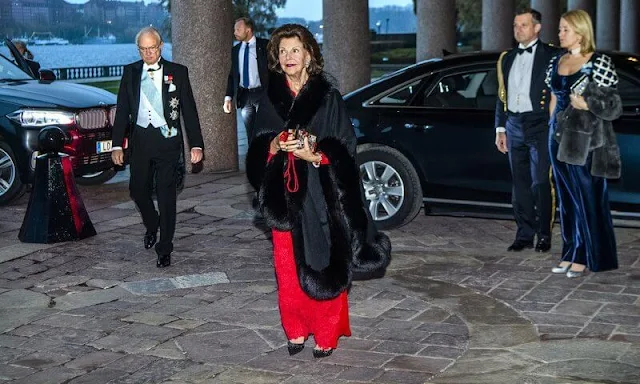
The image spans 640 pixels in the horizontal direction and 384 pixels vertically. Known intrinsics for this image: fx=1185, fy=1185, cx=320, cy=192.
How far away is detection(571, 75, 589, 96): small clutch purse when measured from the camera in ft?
26.6

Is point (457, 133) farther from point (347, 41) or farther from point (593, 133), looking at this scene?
point (347, 41)

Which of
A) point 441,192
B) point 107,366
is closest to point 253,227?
point 441,192

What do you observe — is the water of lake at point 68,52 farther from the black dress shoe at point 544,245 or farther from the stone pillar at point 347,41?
the black dress shoe at point 544,245

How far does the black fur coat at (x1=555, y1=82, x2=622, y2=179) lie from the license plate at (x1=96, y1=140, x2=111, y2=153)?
5.62m

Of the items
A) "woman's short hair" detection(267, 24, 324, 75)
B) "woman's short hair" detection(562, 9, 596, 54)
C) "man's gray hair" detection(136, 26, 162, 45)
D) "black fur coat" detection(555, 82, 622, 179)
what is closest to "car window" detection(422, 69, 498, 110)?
"black fur coat" detection(555, 82, 622, 179)

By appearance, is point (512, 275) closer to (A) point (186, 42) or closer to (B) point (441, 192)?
(B) point (441, 192)

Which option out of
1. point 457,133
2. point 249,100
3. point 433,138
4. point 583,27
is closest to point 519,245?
point 457,133

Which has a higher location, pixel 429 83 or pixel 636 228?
pixel 429 83

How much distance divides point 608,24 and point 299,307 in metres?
37.6

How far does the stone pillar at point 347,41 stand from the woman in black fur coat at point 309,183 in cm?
996

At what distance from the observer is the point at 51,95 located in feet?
40.8

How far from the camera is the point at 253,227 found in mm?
10531

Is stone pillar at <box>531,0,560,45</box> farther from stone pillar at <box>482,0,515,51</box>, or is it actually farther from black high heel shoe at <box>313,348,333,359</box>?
black high heel shoe at <box>313,348,333,359</box>

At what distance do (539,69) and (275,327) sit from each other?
3.15 meters
